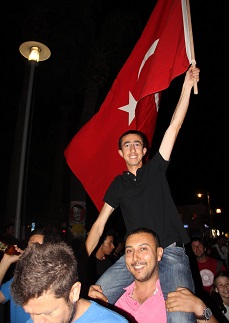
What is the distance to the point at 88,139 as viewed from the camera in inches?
219

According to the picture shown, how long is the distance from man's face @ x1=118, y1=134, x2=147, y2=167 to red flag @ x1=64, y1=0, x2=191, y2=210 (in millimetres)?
1272

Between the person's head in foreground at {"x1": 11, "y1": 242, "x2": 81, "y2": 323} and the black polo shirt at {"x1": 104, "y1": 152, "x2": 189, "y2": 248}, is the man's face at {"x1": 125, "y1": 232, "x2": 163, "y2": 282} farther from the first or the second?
the person's head in foreground at {"x1": 11, "y1": 242, "x2": 81, "y2": 323}

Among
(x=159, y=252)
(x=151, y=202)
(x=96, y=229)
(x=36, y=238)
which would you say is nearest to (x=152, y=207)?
(x=151, y=202)

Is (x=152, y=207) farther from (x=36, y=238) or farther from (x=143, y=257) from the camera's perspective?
(x=36, y=238)

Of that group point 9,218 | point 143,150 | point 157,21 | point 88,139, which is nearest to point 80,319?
point 143,150

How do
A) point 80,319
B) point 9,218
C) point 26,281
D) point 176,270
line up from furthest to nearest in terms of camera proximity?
point 9,218
point 176,270
point 80,319
point 26,281

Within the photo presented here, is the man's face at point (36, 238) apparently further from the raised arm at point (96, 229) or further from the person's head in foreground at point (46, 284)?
the person's head in foreground at point (46, 284)

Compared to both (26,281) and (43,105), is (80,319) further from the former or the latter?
(43,105)

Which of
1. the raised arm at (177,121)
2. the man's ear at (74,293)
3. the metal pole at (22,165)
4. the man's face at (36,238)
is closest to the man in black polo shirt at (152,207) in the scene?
the raised arm at (177,121)

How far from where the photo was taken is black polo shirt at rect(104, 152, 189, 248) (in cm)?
348

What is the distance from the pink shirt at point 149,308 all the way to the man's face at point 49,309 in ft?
4.10

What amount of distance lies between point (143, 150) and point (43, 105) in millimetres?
18973

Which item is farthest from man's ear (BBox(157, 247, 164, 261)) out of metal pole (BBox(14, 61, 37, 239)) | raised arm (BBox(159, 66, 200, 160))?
metal pole (BBox(14, 61, 37, 239))

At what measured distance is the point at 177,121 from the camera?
12.5ft
